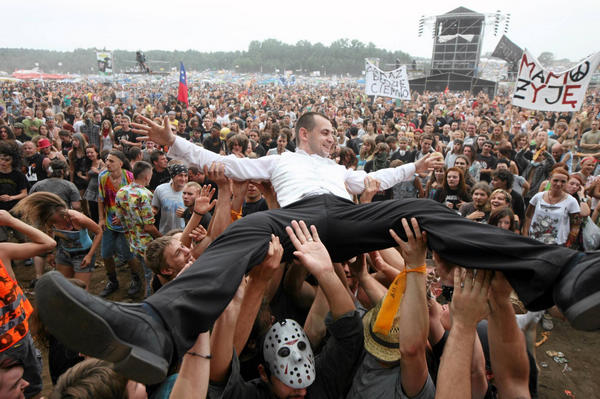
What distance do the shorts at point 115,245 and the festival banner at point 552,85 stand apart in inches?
354

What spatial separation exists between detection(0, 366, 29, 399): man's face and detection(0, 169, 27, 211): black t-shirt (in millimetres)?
4639

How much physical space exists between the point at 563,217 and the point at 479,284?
13.2ft

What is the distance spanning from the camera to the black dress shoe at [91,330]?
1.43 metres

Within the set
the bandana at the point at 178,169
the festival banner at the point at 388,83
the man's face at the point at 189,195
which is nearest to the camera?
the man's face at the point at 189,195

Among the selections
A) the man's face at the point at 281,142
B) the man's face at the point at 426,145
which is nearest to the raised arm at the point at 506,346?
the man's face at the point at 426,145

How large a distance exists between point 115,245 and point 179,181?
4.98 feet

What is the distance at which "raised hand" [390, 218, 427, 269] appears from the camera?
2.02 meters

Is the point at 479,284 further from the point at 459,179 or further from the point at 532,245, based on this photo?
the point at 459,179

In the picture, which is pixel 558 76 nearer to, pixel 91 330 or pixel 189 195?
pixel 189 195

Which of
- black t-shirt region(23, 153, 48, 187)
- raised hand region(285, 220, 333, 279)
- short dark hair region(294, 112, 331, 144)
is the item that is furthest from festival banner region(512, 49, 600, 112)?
black t-shirt region(23, 153, 48, 187)

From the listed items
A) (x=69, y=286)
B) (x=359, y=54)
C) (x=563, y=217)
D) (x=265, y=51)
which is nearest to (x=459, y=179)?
(x=563, y=217)

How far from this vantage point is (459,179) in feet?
18.6

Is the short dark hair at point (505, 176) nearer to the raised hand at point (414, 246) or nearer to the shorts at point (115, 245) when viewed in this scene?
the raised hand at point (414, 246)

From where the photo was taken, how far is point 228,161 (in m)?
3.26
